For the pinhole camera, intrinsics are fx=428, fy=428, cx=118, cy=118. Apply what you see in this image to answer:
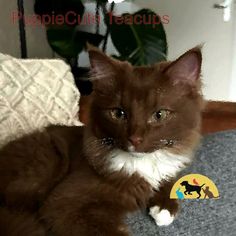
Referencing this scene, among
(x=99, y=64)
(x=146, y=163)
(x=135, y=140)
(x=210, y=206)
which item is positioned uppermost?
(x=99, y=64)

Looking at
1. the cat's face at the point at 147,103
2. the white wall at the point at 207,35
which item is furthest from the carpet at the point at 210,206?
the white wall at the point at 207,35

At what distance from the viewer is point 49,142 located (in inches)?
48.7

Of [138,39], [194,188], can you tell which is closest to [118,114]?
[194,188]

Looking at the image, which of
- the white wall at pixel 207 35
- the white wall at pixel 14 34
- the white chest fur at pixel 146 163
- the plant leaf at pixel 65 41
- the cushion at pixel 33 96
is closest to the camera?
the white chest fur at pixel 146 163

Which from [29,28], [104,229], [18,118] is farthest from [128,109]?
[29,28]

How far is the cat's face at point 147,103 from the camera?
1.00 m

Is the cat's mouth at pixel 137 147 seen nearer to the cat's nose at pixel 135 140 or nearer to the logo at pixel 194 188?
the cat's nose at pixel 135 140

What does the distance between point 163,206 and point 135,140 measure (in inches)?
8.7

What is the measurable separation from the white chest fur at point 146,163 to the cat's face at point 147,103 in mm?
39

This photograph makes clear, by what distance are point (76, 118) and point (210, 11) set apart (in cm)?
196

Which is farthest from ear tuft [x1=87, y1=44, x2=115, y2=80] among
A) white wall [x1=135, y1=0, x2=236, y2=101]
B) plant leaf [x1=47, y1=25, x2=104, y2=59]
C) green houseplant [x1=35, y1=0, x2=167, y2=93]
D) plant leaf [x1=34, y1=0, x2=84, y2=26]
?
white wall [x1=135, y1=0, x2=236, y2=101]

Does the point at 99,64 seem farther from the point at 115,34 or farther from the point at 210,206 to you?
the point at 115,34

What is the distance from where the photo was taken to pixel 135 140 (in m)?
0.98

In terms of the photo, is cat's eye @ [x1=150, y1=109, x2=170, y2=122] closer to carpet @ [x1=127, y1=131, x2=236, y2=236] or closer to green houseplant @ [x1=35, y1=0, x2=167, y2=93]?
carpet @ [x1=127, y1=131, x2=236, y2=236]
